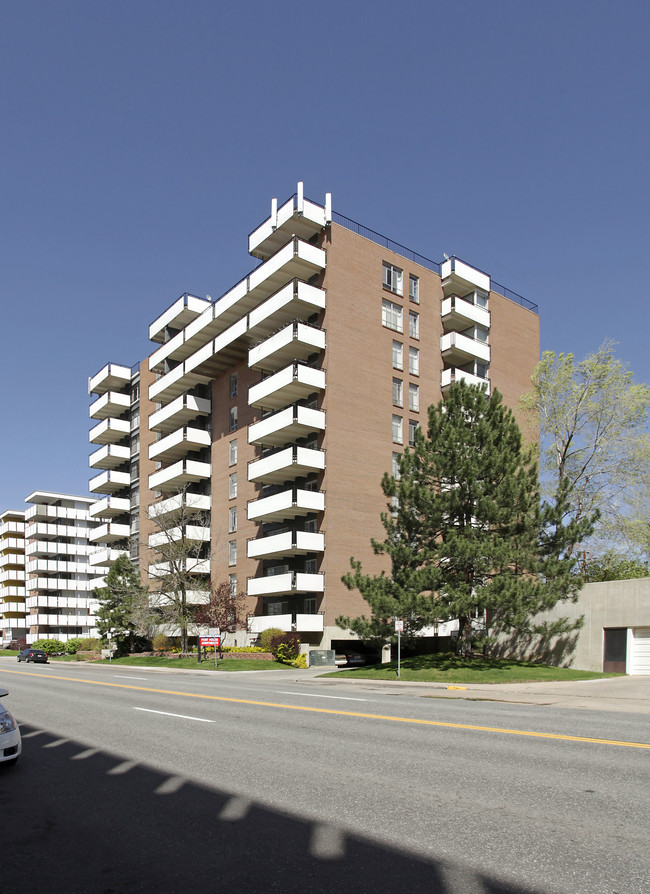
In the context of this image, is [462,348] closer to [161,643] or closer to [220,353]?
[220,353]

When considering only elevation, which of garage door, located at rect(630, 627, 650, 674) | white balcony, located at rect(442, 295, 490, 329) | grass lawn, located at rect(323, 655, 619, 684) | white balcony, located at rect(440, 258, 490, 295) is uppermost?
white balcony, located at rect(440, 258, 490, 295)

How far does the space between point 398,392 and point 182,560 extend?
1804 cm

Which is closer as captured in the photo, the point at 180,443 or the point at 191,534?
the point at 191,534

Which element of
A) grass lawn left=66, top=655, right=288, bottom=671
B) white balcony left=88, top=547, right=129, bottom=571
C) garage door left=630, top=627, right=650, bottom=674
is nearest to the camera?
garage door left=630, top=627, right=650, bottom=674

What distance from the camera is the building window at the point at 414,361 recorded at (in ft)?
160

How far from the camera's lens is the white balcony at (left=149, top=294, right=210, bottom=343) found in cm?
5818

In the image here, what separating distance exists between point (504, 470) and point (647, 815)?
79.9 feet

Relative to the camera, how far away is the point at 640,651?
30406 mm

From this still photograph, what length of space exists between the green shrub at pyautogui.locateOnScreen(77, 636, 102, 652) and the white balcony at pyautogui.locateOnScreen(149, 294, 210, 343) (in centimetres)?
2749

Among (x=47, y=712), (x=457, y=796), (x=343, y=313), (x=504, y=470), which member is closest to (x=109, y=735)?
(x=47, y=712)

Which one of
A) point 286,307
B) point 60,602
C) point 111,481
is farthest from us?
point 60,602

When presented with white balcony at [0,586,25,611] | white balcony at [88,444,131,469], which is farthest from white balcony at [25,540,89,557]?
white balcony at [88,444,131,469]

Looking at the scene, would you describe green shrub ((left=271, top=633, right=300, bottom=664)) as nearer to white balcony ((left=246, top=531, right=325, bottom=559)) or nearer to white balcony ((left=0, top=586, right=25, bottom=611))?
white balcony ((left=246, top=531, right=325, bottom=559))

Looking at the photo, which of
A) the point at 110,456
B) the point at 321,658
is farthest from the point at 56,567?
the point at 321,658
